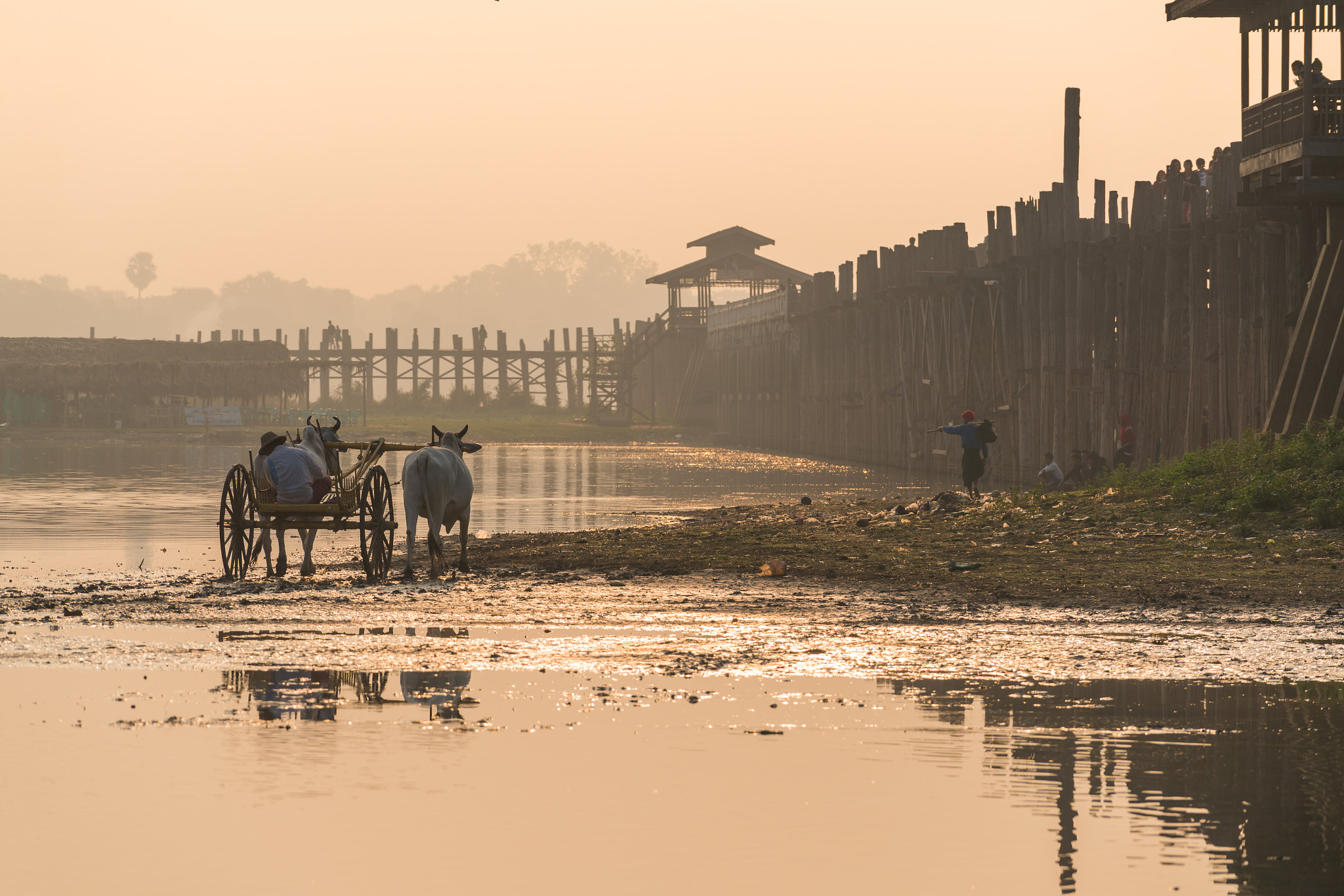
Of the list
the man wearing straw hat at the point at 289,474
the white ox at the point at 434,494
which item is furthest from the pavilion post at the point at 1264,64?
the man wearing straw hat at the point at 289,474

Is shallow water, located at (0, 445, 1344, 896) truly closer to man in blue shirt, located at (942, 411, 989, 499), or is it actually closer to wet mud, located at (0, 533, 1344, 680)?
wet mud, located at (0, 533, 1344, 680)

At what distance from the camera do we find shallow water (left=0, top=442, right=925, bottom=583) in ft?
63.8

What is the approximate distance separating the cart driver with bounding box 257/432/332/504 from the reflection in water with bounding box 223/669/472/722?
17.8 ft

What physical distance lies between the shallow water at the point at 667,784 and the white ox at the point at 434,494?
574 cm

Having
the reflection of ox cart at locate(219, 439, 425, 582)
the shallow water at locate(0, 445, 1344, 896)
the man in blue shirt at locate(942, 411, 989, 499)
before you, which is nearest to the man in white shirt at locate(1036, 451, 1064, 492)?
the man in blue shirt at locate(942, 411, 989, 499)

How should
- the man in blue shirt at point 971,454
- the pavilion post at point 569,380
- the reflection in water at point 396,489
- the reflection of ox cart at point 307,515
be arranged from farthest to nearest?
1. the pavilion post at point 569,380
2. the man in blue shirt at point 971,454
3. the reflection in water at point 396,489
4. the reflection of ox cart at point 307,515

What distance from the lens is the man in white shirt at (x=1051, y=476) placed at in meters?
26.7

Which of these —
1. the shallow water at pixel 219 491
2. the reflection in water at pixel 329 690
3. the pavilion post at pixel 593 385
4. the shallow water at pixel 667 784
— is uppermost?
the pavilion post at pixel 593 385

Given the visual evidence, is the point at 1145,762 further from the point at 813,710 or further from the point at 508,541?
the point at 508,541

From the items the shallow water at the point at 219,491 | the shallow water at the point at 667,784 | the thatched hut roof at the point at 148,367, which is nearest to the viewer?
the shallow water at the point at 667,784

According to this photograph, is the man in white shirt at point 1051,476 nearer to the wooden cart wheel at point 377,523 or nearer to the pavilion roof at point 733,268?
the wooden cart wheel at point 377,523

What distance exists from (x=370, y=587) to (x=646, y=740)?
7.24m

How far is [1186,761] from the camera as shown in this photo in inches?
295

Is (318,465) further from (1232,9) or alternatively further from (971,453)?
(1232,9)
